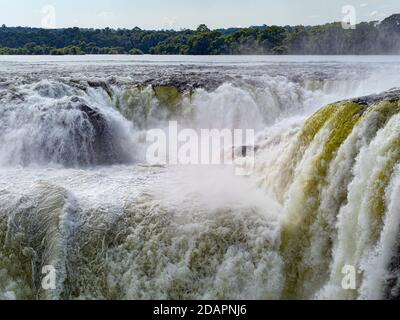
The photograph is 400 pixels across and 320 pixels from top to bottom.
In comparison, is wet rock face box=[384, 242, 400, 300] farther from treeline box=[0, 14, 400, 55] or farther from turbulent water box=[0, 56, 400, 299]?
treeline box=[0, 14, 400, 55]

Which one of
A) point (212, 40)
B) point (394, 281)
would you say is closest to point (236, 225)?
point (394, 281)

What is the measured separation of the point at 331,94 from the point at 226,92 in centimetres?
414

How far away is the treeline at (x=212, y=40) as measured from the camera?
4672cm

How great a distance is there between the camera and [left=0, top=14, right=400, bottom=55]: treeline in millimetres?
46722

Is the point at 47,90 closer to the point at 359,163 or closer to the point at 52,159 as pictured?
the point at 52,159

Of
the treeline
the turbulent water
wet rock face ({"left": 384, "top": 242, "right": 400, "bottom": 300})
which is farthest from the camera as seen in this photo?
the treeline

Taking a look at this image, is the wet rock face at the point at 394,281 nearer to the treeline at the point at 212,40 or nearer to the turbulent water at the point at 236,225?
the turbulent water at the point at 236,225

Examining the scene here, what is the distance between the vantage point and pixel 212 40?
198 feet

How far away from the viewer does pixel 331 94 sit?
18.9 meters

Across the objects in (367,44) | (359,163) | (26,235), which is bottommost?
(26,235)

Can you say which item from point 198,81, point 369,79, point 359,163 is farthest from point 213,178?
point 369,79

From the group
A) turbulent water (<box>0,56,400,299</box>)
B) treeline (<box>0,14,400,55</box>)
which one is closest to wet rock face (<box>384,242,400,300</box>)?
turbulent water (<box>0,56,400,299</box>)

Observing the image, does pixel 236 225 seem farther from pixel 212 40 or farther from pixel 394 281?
pixel 212 40

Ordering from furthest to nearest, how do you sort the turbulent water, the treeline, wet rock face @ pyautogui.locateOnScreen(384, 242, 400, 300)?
the treeline, the turbulent water, wet rock face @ pyautogui.locateOnScreen(384, 242, 400, 300)
